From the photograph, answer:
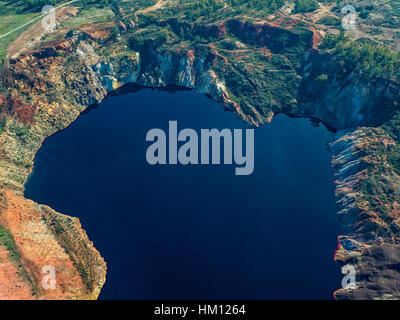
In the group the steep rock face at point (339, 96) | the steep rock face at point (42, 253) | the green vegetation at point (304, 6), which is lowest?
the steep rock face at point (42, 253)

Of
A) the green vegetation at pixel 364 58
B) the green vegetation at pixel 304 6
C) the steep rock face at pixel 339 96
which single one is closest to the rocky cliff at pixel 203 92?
the steep rock face at pixel 339 96

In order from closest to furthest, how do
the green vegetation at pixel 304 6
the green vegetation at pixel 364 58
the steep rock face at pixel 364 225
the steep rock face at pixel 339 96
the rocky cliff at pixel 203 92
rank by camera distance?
the steep rock face at pixel 364 225, the rocky cliff at pixel 203 92, the steep rock face at pixel 339 96, the green vegetation at pixel 364 58, the green vegetation at pixel 304 6

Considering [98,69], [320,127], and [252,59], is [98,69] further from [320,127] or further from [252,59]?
[320,127]

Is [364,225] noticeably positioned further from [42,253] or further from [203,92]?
[42,253]

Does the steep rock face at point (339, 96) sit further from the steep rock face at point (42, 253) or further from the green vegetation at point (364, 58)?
the steep rock face at point (42, 253)

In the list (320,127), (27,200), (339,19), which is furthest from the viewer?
(339,19)

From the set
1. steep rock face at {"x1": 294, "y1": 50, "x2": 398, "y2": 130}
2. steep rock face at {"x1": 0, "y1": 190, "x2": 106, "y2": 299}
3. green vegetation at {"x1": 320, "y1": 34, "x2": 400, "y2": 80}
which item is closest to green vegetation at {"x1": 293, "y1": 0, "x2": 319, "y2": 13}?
green vegetation at {"x1": 320, "y1": 34, "x2": 400, "y2": 80}

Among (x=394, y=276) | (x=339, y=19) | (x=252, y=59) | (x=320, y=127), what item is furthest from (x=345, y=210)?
(x=339, y=19)

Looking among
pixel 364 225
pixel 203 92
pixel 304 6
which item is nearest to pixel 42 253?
pixel 364 225
